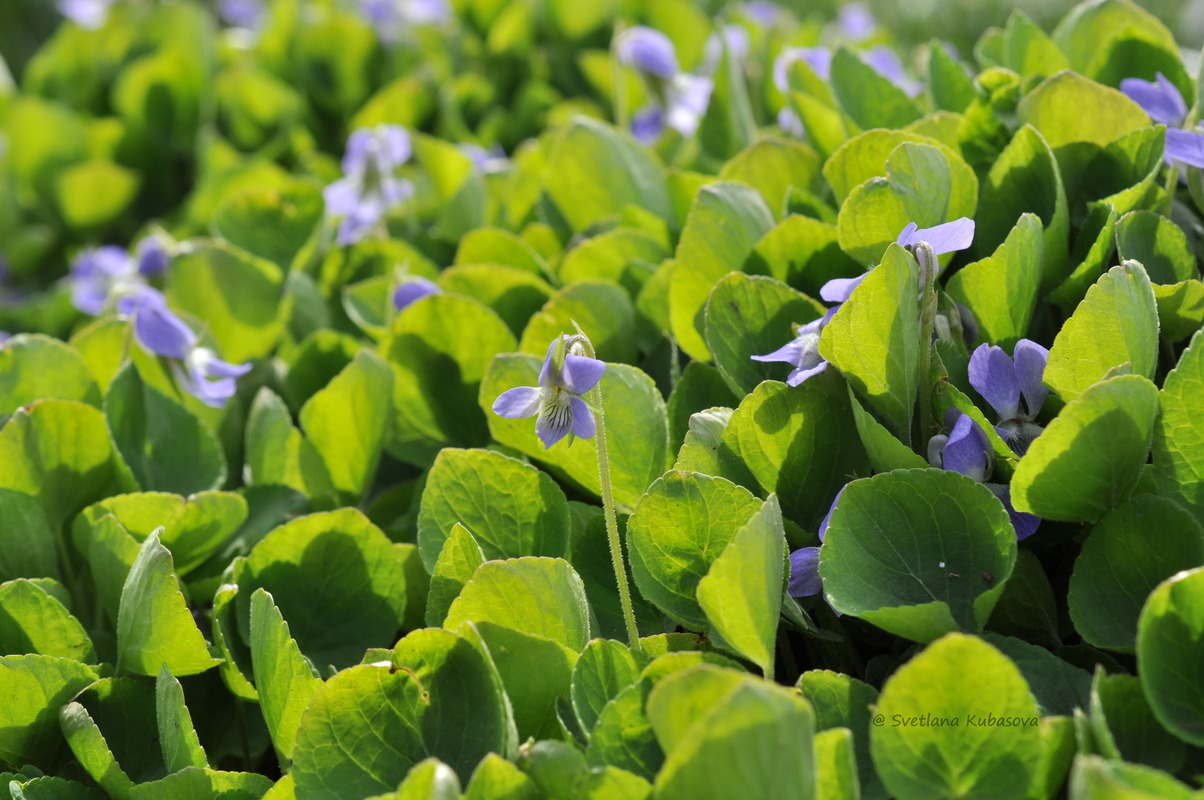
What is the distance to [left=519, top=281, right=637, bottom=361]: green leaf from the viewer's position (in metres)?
1.39

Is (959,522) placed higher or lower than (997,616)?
higher

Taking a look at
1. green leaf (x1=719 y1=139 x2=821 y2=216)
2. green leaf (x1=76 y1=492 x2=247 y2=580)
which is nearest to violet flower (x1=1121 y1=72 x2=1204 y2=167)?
green leaf (x1=719 y1=139 x2=821 y2=216)

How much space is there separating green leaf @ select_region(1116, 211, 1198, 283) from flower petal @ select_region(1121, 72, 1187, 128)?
0.97 feet

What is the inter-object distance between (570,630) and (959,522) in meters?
0.35

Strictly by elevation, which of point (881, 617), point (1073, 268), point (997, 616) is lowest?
point (997, 616)

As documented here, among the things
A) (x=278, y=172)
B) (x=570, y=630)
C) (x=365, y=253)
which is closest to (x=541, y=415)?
(x=570, y=630)

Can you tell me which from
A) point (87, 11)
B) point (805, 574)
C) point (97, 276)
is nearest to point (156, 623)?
point (805, 574)

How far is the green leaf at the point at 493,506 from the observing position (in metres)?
1.16

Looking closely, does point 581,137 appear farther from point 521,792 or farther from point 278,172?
point 521,792

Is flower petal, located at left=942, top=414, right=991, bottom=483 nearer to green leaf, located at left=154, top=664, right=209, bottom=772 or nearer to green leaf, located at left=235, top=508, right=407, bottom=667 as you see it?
green leaf, located at left=235, top=508, right=407, bottom=667

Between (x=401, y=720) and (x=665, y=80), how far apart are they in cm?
170

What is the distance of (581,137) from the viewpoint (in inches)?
70.5

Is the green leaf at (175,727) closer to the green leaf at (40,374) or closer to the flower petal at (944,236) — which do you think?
the green leaf at (40,374)

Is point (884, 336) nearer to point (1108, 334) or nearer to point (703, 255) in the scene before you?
point (1108, 334)
